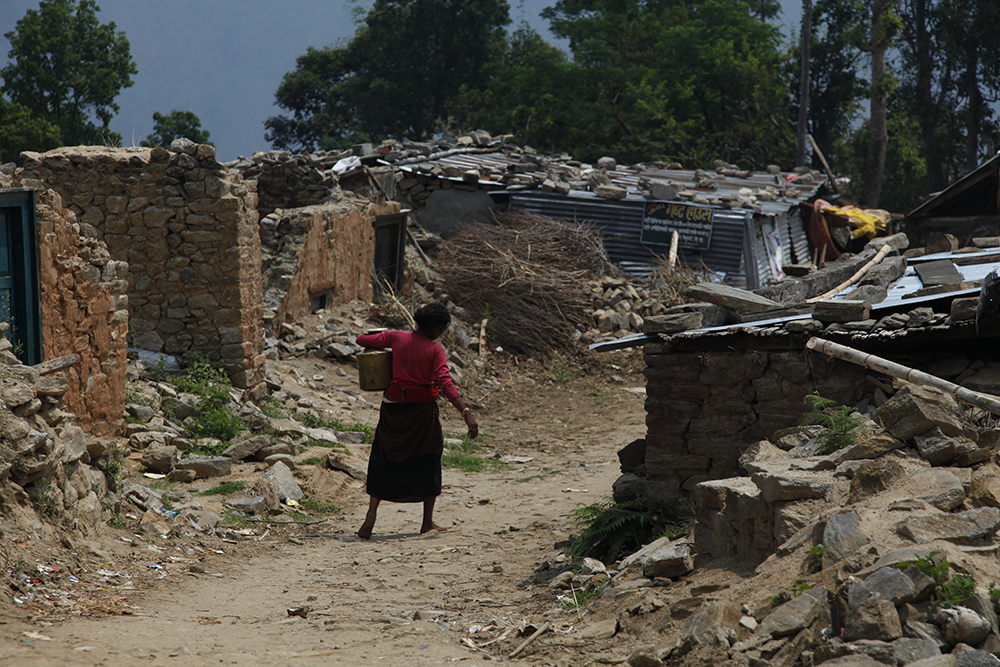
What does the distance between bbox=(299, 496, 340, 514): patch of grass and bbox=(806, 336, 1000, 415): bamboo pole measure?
399 cm

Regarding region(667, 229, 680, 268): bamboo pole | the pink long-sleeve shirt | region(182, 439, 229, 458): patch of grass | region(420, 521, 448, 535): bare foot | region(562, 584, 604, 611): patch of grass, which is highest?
region(667, 229, 680, 268): bamboo pole

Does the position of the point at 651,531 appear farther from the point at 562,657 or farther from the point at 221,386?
the point at 221,386

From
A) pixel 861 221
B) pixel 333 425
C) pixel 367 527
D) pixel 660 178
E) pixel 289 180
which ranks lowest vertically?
pixel 333 425

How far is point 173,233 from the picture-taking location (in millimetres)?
9305

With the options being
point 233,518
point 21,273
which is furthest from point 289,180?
point 233,518

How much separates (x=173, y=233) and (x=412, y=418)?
4514 millimetres

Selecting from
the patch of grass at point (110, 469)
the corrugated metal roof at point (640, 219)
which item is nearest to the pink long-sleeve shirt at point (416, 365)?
the patch of grass at point (110, 469)

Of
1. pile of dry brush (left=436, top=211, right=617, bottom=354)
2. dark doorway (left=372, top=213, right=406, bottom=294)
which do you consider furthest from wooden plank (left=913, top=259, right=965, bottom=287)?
dark doorway (left=372, top=213, right=406, bottom=294)

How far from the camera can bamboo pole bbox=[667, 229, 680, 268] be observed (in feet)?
56.0

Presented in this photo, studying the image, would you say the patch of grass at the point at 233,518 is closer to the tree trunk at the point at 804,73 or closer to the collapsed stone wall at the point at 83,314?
the collapsed stone wall at the point at 83,314

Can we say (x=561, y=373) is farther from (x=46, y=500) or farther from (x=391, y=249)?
(x=46, y=500)

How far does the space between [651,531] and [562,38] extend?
32.2 metres

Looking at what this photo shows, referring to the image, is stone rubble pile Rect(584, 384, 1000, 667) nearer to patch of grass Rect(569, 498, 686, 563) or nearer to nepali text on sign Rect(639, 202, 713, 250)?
patch of grass Rect(569, 498, 686, 563)

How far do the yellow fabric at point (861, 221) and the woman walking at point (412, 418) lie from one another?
16461 mm
